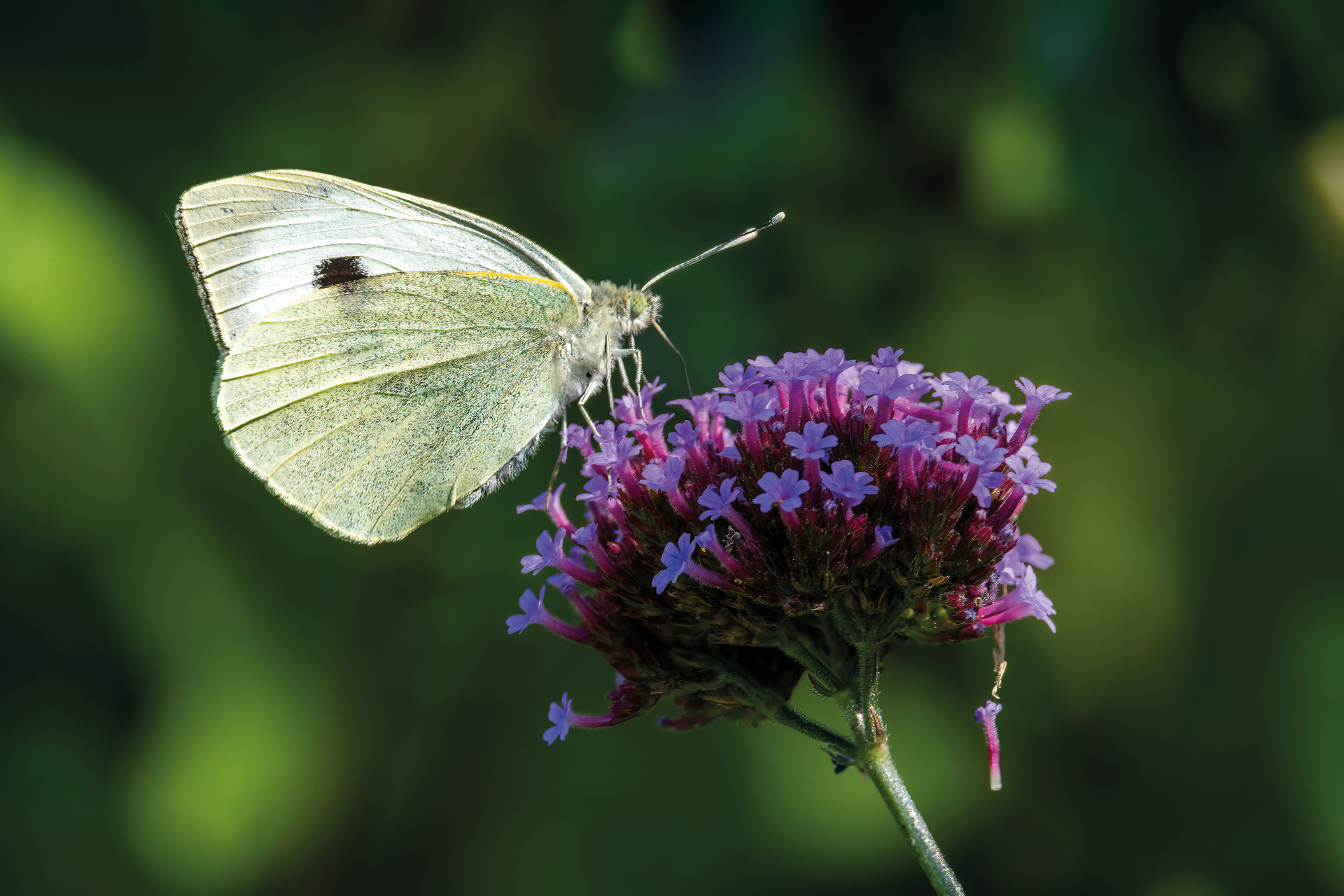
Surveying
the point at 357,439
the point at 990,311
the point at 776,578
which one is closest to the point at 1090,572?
the point at 990,311

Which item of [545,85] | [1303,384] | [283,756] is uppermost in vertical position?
[545,85]

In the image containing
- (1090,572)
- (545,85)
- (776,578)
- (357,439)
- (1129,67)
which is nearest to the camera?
(776,578)

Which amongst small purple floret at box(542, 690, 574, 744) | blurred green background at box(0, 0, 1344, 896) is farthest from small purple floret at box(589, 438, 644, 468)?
blurred green background at box(0, 0, 1344, 896)

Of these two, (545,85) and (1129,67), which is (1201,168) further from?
(545,85)

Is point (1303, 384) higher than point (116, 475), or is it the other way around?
point (1303, 384)

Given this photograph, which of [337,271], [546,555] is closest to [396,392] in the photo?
[337,271]
